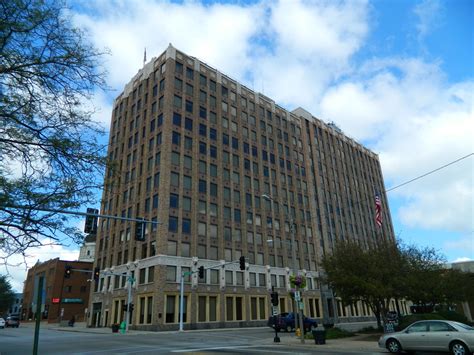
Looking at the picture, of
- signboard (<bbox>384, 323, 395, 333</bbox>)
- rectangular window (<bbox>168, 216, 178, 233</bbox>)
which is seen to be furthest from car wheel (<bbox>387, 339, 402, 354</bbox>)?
rectangular window (<bbox>168, 216, 178, 233</bbox>)

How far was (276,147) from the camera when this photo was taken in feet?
210

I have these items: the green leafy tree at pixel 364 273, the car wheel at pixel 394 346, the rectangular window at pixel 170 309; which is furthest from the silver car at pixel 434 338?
the rectangular window at pixel 170 309

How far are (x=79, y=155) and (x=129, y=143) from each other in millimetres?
46499

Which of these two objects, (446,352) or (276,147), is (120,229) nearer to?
(276,147)

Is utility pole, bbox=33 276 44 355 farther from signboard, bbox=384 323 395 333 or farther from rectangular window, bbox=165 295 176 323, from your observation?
rectangular window, bbox=165 295 176 323

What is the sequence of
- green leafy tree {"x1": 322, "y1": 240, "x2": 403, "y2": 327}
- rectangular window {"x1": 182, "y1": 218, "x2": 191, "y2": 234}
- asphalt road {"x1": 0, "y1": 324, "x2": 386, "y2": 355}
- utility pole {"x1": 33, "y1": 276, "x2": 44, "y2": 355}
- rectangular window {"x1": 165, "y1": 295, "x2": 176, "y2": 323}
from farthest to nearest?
rectangular window {"x1": 182, "y1": 218, "x2": 191, "y2": 234} → rectangular window {"x1": 165, "y1": 295, "x2": 176, "y2": 323} → green leafy tree {"x1": 322, "y1": 240, "x2": 403, "y2": 327} → asphalt road {"x1": 0, "y1": 324, "x2": 386, "y2": 355} → utility pole {"x1": 33, "y1": 276, "x2": 44, "y2": 355}

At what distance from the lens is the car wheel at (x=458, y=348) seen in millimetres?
14336

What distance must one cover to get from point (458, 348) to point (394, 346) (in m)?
2.95

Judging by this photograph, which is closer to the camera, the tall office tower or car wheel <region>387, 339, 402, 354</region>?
car wheel <region>387, 339, 402, 354</region>

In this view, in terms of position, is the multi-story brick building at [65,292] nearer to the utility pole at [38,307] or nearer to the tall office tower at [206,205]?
the tall office tower at [206,205]

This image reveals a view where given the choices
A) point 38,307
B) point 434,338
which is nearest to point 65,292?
point 38,307

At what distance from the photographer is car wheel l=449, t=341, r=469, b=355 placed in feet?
47.0

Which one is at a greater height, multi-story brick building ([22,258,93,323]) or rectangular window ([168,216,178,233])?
rectangular window ([168,216,178,233])

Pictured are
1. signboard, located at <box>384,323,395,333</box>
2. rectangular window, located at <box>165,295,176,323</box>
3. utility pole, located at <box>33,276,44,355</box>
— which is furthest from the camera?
rectangular window, located at <box>165,295,176,323</box>
